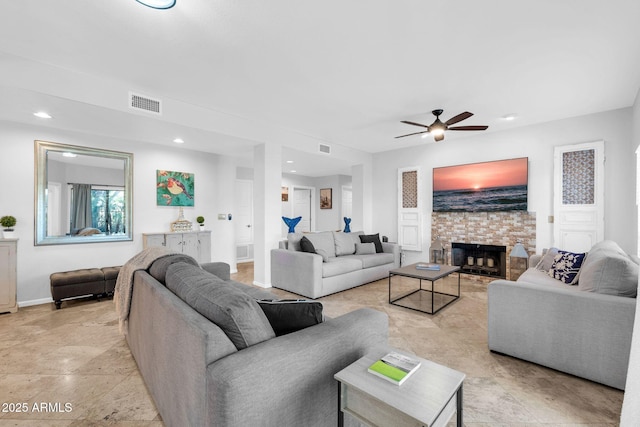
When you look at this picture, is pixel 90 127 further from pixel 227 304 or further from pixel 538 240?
pixel 538 240

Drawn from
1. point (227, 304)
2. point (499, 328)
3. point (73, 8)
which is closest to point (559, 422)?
point (499, 328)

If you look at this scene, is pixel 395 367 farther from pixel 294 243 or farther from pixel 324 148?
pixel 324 148

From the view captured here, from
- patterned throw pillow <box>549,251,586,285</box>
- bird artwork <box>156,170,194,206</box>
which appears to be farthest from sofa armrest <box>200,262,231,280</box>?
patterned throw pillow <box>549,251,586,285</box>

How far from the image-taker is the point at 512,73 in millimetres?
2920

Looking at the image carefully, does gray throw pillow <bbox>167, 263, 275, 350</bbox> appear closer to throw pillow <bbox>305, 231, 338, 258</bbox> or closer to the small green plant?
throw pillow <bbox>305, 231, 338, 258</bbox>

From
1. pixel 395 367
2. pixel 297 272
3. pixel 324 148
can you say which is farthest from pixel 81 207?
pixel 395 367

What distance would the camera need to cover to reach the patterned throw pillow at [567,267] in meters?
2.91

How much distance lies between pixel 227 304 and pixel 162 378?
2.25 ft

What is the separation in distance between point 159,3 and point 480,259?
5477 mm

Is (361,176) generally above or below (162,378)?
above

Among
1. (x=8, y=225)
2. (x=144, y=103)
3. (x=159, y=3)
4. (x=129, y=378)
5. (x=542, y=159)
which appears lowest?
(x=129, y=378)

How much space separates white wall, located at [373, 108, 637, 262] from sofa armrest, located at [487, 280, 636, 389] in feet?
8.59

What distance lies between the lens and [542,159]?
450 cm

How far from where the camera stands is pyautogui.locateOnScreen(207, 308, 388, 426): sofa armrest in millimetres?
981
